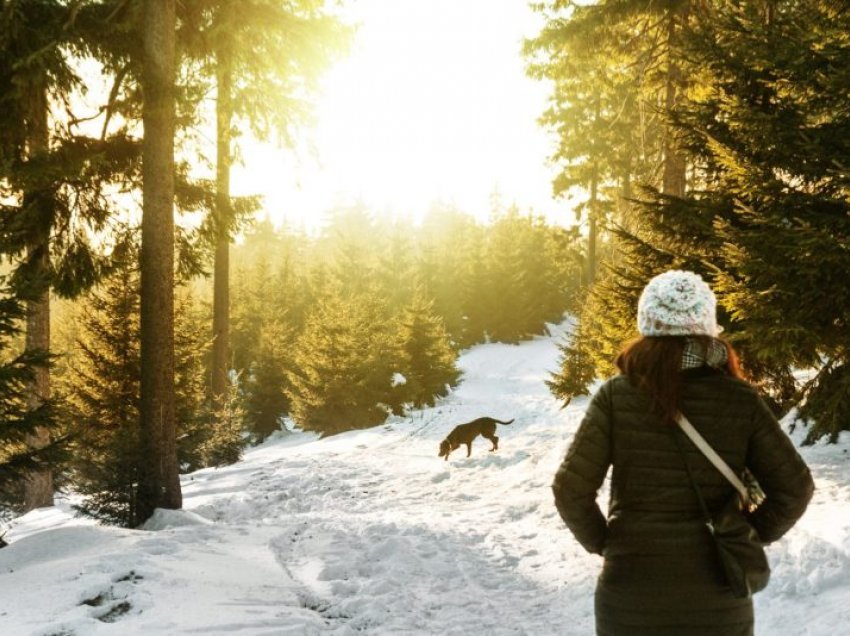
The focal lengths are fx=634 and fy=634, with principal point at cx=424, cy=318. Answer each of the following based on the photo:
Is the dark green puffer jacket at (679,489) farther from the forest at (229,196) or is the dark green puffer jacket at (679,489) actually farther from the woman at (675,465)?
the forest at (229,196)

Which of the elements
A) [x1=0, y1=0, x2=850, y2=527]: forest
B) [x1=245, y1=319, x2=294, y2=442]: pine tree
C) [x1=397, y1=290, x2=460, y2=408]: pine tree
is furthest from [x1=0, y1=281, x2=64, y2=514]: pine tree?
[x1=397, y1=290, x2=460, y2=408]: pine tree

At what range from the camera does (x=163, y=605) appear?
18.0ft

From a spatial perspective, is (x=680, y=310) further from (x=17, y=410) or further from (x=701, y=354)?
(x=17, y=410)

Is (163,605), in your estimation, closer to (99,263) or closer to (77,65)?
(99,263)

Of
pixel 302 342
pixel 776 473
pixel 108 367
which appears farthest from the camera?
pixel 302 342

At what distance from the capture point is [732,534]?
248cm

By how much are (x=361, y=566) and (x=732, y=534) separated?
5642mm

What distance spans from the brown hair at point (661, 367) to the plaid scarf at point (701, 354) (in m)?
0.01

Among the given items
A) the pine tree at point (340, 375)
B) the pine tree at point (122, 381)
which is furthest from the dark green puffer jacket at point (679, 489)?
the pine tree at point (340, 375)

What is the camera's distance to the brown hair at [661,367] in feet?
8.09

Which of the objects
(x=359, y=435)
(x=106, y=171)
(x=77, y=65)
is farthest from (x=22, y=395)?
(x=359, y=435)

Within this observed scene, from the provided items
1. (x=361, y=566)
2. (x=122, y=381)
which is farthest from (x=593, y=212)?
(x=361, y=566)

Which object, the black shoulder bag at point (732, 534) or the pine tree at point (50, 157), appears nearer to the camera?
the black shoulder bag at point (732, 534)

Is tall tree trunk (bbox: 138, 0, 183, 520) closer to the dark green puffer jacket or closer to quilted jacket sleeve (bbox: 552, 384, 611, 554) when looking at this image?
quilted jacket sleeve (bbox: 552, 384, 611, 554)
